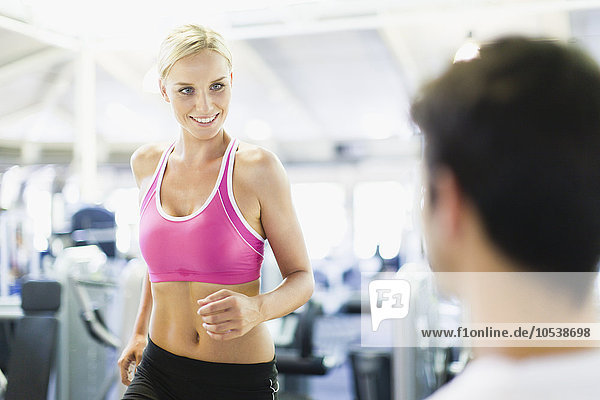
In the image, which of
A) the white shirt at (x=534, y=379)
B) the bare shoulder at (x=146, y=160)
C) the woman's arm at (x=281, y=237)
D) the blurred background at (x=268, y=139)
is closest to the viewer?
the white shirt at (x=534, y=379)

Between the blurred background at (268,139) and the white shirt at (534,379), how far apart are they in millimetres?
190

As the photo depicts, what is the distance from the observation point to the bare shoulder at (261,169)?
1489 millimetres

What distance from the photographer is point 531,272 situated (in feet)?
1.83

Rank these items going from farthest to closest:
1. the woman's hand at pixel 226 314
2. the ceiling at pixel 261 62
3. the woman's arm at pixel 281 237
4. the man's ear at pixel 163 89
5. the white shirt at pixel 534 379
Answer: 1. the ceiling at pixel 261 62
2. the man's ear at pixel 163 89
3. the woman's arm at pixel 281 237
4. the woman's hand at pixel 226 314
5. the white shirt at pixel 534 379

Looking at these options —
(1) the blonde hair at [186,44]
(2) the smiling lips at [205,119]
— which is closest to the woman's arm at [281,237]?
(2) the smiling lips at [205,119]

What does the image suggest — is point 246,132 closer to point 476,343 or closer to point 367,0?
point 367,0

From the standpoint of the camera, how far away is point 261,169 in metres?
1.49

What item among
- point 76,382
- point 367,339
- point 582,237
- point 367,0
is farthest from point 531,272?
point 367,0

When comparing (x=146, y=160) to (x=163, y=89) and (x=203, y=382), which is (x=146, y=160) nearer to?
(x=163, y=89)

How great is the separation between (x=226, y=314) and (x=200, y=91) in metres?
0.55

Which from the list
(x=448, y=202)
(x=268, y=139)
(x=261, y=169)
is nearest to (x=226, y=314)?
(x=261, y=169)

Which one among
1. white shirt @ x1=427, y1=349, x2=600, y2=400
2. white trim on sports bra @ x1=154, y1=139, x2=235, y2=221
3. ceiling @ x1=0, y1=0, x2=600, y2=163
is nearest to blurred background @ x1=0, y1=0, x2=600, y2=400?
→ ceiling @ x1=0, y1=0, x2=600, y2=163

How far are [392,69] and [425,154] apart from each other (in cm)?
881

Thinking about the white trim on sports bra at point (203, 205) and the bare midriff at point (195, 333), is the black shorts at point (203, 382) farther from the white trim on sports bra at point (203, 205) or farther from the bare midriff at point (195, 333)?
the white trim on sports bra at point (203, 205)
